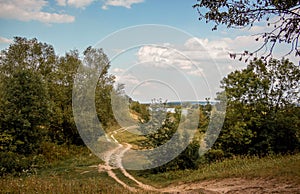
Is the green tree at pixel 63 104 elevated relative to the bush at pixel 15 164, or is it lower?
elevated

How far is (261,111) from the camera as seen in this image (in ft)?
72.5

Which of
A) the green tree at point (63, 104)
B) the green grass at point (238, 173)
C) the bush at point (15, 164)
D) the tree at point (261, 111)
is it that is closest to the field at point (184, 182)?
the green grass at point (238, 173)

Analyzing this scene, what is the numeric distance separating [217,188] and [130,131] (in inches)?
357

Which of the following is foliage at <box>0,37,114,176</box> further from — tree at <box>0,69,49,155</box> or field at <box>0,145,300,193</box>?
field at <box>0,145,300,193</box>

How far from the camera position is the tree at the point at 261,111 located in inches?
813

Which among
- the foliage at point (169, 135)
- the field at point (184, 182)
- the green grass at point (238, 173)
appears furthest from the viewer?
the foliage at point (169, 135)

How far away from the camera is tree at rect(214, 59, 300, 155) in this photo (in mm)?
20641

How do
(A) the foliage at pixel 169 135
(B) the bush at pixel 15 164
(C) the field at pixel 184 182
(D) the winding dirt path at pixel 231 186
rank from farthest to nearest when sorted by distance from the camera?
(A) the foliage at pixel 169 135 < (B) the bush at pixel 15 164 < (C) the field at pixel 184 182 < (D) the winding dirt path at pixel 231 186

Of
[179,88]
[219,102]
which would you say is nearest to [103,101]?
[219,102]

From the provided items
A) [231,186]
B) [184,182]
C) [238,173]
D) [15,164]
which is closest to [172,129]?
[184,182]

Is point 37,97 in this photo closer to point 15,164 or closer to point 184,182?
point 15,164

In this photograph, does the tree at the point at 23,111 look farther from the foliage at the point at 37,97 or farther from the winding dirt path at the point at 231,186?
the winding dirt path at the point at 231,186

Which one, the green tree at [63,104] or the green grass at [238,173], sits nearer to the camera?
the green grass at [238,173]

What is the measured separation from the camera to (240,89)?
2264 centimetres
